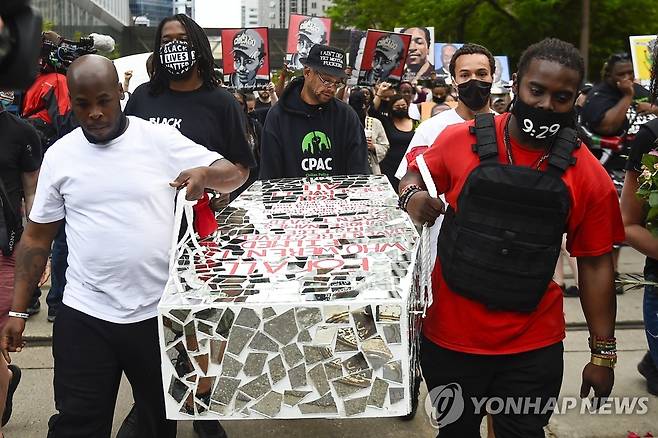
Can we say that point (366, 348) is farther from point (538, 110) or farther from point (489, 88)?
point (489, 88)

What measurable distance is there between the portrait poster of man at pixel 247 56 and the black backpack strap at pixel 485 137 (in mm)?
4563

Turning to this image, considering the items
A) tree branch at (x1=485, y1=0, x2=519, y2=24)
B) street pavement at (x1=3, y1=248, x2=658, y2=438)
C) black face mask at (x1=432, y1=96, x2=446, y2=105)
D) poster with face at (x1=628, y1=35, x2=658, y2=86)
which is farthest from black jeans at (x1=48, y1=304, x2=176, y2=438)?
tree branch at (x1=485, y1=0, x2=519, y2=24)

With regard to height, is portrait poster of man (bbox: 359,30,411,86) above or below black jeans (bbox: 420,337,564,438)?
above

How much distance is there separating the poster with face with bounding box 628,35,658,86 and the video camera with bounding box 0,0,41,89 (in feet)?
25.5

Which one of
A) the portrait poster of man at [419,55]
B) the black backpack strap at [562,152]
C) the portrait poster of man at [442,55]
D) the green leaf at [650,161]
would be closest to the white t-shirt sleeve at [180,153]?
the black backpack strap at [562,152]

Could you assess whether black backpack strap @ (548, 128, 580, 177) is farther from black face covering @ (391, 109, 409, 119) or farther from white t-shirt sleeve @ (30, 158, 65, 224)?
black face covering @ (391, 109, 409, 119)

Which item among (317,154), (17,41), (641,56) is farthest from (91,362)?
(641,56)

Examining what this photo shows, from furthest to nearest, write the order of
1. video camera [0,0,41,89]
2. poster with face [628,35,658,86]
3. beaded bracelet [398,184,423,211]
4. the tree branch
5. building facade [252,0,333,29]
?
building facade [252,0,333,29] < the tree branch < poster with face [628,35,658,86] < beaded bracelet [398,184,423,211] < video camera [0,0,41,89]

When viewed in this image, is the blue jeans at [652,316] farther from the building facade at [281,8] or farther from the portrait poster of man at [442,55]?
the building facade at [281,8]

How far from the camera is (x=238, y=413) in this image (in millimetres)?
2355

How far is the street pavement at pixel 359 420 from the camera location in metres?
4.21

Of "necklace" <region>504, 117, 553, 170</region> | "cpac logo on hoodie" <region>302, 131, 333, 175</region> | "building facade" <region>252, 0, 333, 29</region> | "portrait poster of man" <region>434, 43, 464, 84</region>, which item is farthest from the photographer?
"building facade" <region>252, 0, 333, 29</region>

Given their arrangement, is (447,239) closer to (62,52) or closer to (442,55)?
(62,52)

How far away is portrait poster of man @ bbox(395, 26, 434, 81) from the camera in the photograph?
10.9 metres
